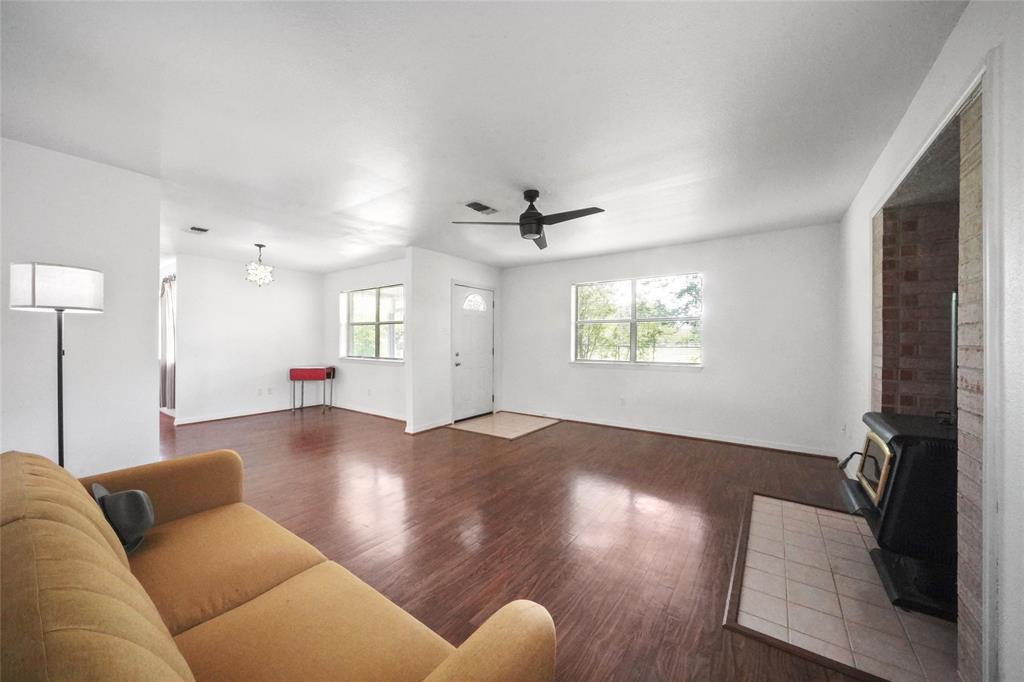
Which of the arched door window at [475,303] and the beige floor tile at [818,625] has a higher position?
the arched door window at [475,303]

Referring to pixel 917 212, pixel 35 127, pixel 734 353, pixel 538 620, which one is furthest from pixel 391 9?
pixel 734 353

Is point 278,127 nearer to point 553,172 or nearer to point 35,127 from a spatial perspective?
point 35,127

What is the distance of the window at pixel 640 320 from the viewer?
497 cm

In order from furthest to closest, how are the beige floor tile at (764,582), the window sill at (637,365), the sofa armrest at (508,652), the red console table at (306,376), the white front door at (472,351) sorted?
the red console table at (306,376)
the white front door at (472,351)
the window sill at (637,365)
the beige floor tile at (764,582)
the sofa armrest at (508,652)

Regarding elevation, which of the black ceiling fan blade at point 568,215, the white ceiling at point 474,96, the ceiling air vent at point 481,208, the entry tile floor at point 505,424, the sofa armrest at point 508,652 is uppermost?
the white ceiling at point 474,96

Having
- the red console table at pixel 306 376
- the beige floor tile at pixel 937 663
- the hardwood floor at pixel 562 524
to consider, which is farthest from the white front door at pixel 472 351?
the beige floor tile at pixel 937 663

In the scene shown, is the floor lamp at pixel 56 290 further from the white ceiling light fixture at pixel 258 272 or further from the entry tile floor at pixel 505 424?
the entry tile floor at pixel 505 424

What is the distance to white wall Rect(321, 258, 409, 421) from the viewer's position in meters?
6.25

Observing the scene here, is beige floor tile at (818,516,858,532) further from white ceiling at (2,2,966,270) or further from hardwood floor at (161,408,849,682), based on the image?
white ceiling at (2,2,966,270)

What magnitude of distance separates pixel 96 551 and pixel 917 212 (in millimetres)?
4060

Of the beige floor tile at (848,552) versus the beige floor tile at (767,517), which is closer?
the beige floor tile at (848,552)

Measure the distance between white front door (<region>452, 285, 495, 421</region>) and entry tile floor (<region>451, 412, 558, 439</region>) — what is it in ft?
0.81

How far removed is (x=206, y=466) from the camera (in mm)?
1832

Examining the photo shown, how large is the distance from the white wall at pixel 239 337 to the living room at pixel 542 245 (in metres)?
1.56
